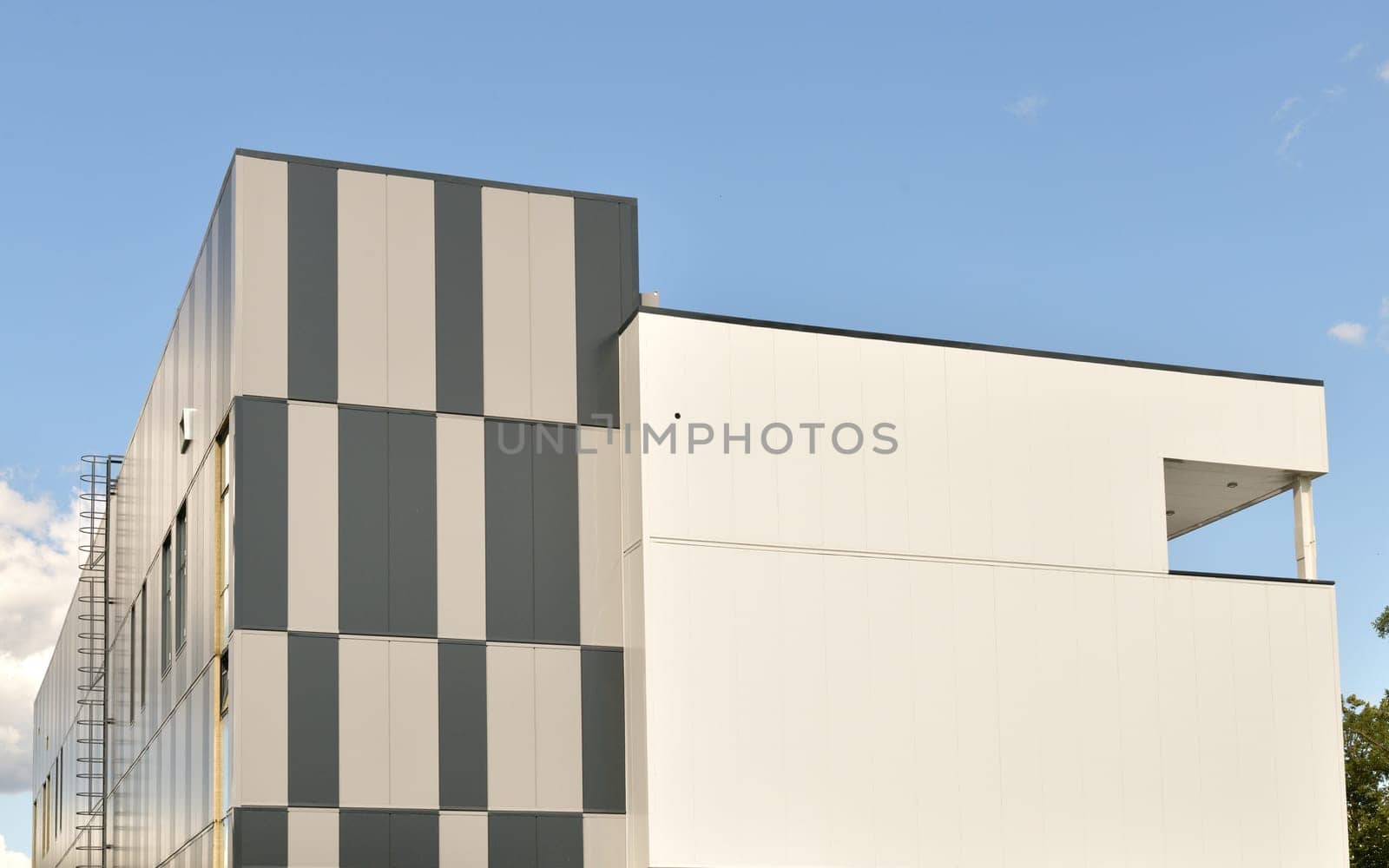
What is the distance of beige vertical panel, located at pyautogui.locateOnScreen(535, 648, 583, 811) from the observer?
2320 cm

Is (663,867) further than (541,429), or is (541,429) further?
(541,429)

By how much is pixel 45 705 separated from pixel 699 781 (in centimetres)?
3900

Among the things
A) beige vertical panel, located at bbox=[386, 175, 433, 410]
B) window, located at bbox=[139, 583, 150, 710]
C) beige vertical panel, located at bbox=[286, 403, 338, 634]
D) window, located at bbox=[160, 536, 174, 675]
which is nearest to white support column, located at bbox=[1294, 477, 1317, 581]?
beige vertical panel, located at bbox=[386, 175, 433, 410]

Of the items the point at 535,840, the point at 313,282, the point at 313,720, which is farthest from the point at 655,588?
the point at 313,282

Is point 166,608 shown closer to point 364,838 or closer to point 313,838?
point 313,838

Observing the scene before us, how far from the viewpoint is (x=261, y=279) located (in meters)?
23.4

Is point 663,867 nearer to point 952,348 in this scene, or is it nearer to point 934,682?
point 934,682

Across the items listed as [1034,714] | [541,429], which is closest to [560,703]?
[541,429]

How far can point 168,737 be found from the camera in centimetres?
2748

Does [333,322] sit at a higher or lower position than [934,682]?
higher

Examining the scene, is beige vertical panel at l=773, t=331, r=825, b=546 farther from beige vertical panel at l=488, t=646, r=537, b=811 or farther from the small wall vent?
the small wall vent

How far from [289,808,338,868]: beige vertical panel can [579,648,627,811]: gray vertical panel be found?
11.5 ft

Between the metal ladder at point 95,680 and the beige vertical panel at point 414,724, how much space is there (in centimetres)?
1543

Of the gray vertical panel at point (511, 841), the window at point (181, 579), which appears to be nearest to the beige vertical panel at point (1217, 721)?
the gray vertical panel at point (511, 841)
